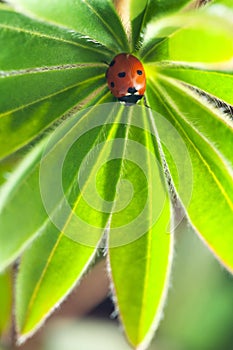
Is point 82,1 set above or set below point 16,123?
above

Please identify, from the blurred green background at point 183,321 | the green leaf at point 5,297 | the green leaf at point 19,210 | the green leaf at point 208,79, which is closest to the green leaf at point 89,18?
the green leaf at point 208,79

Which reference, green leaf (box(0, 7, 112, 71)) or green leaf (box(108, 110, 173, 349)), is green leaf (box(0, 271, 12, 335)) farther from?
green leaf (box(0, 7, 112, 71))

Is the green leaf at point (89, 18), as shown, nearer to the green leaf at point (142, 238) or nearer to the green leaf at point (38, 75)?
the green leaf at point (38, 75)

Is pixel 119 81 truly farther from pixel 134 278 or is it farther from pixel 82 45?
pixel 134 278

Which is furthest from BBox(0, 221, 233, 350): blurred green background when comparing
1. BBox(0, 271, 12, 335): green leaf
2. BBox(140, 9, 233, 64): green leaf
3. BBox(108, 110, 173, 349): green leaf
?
BBox(140, 9, 233, 64): green leaf

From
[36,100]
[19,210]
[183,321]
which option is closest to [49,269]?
[19,210]

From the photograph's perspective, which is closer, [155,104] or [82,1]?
[82,1]

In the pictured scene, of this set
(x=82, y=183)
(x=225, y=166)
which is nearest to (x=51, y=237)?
(x=82, y=183)
